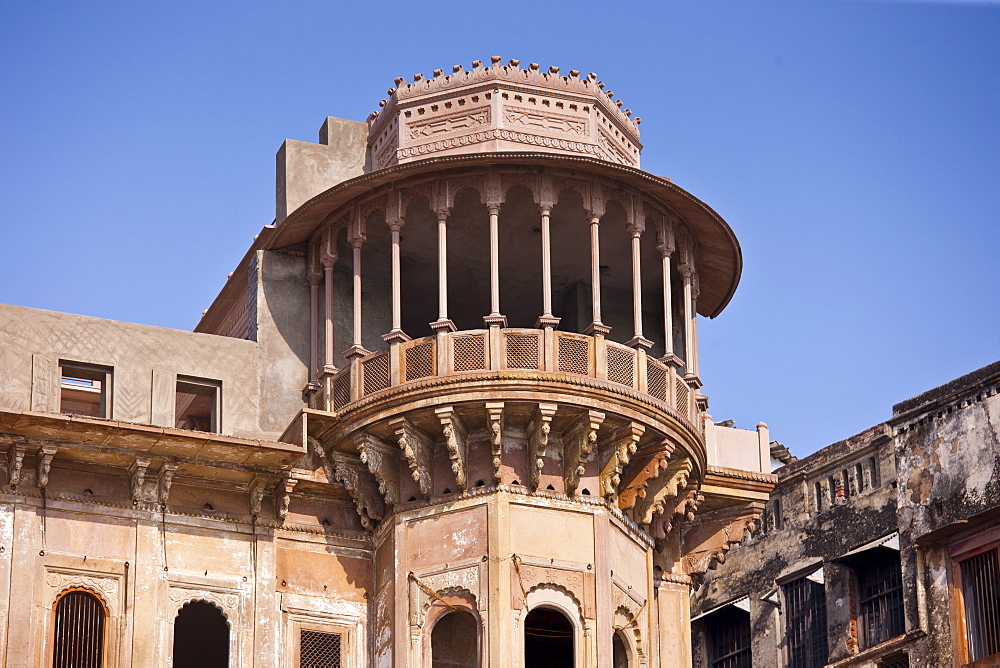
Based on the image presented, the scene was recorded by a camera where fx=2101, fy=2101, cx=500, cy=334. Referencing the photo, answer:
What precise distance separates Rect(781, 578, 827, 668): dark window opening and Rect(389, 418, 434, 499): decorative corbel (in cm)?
1500

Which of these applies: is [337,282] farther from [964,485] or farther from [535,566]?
[964,485]

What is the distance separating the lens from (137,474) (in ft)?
85.4

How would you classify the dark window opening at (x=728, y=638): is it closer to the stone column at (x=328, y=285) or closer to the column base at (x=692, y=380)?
the column base at (x=692, y=380)

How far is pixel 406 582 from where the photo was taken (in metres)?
26.1

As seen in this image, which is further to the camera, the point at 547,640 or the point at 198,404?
the point at 198,404

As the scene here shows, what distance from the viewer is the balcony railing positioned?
86.4 ft

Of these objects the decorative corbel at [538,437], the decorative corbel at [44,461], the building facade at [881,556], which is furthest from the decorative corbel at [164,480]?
the building facade at [881,556]

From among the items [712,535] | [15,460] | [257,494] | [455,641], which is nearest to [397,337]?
[257,494]

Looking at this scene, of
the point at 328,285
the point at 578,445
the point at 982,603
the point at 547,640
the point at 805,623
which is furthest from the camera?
the point at 805,623

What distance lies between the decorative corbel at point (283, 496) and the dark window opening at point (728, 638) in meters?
16.7

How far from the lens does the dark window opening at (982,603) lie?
1355 inches

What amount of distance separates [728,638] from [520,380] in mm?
17438

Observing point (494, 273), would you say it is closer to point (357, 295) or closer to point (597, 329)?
point (597, 329)

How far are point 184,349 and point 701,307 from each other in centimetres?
797
